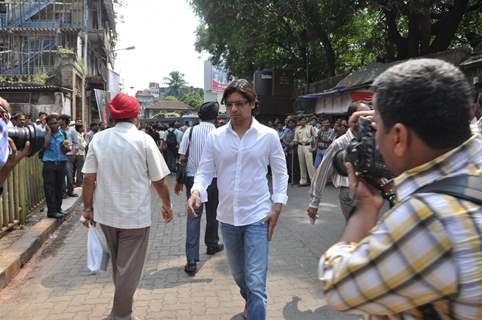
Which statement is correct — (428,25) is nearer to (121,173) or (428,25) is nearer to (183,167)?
(183,167)

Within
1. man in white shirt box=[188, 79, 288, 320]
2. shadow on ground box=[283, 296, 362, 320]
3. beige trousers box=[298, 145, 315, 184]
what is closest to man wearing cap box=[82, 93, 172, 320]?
man in white shirt box=[188, 79, 288, 320]

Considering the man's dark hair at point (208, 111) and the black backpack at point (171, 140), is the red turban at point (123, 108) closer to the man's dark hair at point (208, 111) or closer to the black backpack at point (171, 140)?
the man's dark hair at point (208, 111)

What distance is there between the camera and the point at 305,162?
12.8 meters

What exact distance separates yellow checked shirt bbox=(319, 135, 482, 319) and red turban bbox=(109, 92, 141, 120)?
280 cm

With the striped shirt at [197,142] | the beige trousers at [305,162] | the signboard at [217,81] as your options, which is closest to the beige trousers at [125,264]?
the striped shirt at [197,142]

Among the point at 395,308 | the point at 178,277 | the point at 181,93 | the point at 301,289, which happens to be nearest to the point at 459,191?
the point at 395,308

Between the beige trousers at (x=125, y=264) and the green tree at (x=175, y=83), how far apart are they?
321 feet

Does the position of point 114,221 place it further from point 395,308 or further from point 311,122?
point 311,122

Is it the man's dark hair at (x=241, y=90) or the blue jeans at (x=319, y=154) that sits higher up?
the man's dark hair at (x=241, y=90)

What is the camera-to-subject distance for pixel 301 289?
185 inches

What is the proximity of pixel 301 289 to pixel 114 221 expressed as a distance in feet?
6.46

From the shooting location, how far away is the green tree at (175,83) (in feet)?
331

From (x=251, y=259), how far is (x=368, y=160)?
193 centimetres

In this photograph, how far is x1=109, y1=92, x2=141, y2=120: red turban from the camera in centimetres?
379
